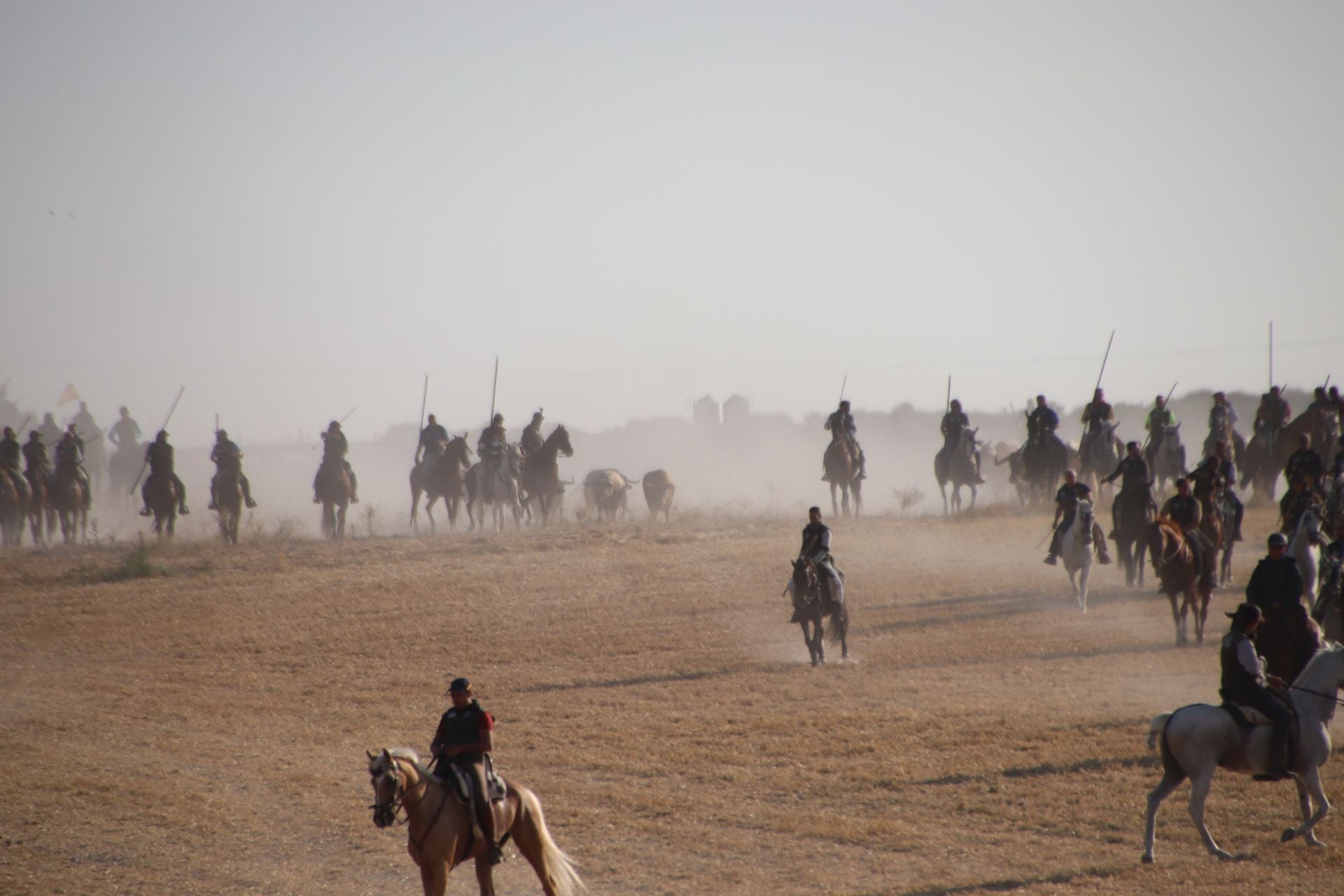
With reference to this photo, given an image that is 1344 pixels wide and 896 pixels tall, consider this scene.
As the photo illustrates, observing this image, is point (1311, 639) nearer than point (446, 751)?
No

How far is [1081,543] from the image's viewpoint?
19.5 metres

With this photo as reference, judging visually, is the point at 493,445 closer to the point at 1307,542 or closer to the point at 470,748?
the point at 1307,542

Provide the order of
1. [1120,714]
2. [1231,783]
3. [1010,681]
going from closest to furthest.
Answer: [1231,783] → [1120,714] → [1010,681]

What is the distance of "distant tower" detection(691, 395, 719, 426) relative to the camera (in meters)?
100

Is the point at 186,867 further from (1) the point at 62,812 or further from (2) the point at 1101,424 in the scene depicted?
(2) the point at 1101,424

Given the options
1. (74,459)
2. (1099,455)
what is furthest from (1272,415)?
(74,459)

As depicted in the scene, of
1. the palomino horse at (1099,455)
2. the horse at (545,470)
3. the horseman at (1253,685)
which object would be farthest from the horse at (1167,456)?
the horseman at (1253,685)

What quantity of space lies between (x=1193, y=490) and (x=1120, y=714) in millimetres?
6859

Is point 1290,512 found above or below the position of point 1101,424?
below

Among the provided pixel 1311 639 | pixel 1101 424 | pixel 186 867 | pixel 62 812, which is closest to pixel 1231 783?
pixel 1311 639

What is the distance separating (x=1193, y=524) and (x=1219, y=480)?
8.50ft

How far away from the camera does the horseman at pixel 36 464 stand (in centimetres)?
3238

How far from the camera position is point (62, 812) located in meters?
10.3

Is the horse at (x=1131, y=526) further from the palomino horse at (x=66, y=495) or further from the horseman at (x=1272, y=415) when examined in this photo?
the palomino horse at (x=66, y=495)
